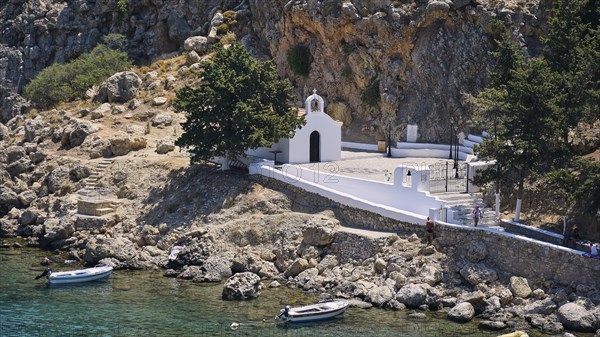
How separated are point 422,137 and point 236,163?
10616mm

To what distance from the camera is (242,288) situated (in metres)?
44.9

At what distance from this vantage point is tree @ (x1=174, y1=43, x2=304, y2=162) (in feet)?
176

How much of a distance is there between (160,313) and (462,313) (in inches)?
455

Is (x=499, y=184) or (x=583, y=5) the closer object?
(x=499, y=184)

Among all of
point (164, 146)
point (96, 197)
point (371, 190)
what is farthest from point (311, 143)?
point (96, 197)

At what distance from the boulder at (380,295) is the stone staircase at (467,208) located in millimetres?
4592

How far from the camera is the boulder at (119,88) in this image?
69500 mm

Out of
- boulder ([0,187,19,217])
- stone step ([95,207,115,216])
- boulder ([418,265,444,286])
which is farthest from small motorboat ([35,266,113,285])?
boulder ([418,265,444,286])

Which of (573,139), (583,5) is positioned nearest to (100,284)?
(573,139)

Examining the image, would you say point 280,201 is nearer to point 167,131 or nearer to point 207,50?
point 167,131

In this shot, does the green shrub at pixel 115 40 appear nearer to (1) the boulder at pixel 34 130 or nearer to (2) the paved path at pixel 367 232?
(1) the boulder at pixel 34 130

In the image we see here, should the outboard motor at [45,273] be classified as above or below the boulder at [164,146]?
below

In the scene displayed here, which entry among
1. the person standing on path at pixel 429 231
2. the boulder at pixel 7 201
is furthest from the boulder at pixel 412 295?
the boulder at pixel 7 201

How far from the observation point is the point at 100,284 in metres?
47.8
